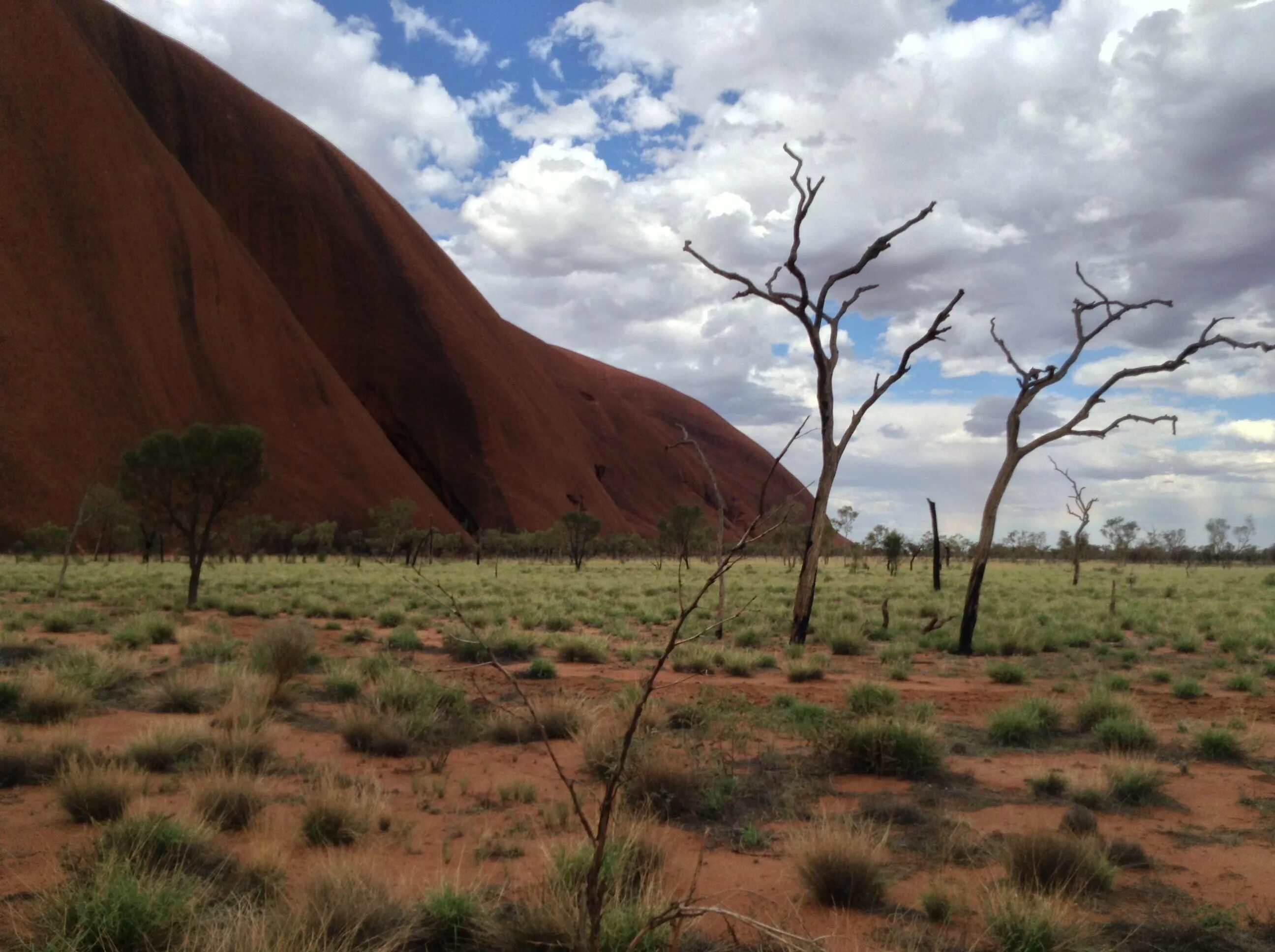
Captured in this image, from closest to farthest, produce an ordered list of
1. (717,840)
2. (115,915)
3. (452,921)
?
1. (115,915)
2. (452,921)
3. (717,840)

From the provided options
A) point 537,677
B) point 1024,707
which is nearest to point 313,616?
point 537,677

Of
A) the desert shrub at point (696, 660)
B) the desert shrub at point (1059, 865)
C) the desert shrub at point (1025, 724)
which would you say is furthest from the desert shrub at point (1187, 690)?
the desert shrub at point (1059, 865)

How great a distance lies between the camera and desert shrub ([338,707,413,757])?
25.5ft

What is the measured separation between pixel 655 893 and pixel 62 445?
54.2 metres

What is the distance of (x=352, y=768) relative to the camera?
23.8 feet

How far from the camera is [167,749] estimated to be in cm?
694

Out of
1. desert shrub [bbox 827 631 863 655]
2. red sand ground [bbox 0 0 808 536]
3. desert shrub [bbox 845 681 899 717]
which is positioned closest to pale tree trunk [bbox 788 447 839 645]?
desert shrub [bbox 827 631 863 655]

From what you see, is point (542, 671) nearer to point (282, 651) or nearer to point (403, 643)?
point (282, 651)

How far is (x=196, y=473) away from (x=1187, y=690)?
69.6 feet

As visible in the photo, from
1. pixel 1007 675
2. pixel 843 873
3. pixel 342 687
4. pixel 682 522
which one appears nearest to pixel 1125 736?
pixel 1007 675

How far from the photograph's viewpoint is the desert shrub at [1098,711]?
29.7 ft

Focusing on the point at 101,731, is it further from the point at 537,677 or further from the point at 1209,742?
the point at 1209,742

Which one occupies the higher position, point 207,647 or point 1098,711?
point 1098,711

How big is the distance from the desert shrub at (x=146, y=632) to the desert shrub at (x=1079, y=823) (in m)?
12.9
